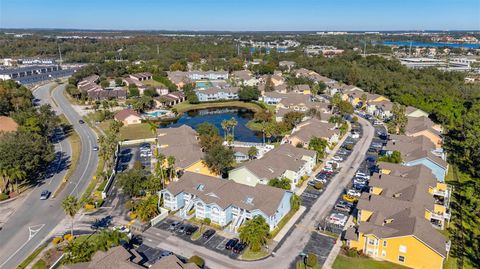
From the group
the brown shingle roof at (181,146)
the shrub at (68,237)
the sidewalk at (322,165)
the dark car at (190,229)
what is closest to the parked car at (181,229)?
the dark car at (190,229)

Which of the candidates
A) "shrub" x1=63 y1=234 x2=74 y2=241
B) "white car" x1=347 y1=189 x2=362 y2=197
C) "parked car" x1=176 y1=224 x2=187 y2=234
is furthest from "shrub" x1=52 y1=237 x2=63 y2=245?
"white car" x1=347 y1=189 x2=362 y2=197

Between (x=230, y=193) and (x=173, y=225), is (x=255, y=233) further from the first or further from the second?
(x=173, y=225)

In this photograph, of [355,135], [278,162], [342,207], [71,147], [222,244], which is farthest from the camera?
[355,135]

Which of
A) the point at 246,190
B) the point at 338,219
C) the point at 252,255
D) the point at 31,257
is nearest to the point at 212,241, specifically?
the point at 252,255

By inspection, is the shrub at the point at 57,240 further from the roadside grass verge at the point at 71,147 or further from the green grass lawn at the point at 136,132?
the green grass lawn at the point at 136,132

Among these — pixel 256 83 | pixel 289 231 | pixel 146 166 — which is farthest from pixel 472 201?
pixel 256 83

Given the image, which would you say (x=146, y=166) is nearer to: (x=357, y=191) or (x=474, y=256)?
(x=357, y=191)
